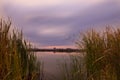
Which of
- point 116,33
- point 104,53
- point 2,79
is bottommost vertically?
point 2,79

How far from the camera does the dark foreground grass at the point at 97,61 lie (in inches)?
285

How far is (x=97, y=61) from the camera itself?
773 cm

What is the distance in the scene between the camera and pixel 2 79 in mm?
5418

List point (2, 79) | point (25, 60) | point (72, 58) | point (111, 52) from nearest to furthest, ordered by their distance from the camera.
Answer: point (2, 79) → point (111, 52) → point (25, 60) → point (72, 58)

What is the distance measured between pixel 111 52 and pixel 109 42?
0.32m

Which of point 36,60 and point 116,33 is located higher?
point 116,33

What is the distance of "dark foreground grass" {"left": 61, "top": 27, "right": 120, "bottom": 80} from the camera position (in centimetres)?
723

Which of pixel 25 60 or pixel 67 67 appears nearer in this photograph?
pixel 25 60

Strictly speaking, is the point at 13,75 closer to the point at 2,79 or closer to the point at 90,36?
the point at 2,79

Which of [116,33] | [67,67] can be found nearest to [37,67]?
[67,67]

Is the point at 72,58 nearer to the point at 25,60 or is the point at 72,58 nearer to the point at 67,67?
the point at 67,67

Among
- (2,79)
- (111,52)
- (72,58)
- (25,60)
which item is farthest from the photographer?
(72,58)

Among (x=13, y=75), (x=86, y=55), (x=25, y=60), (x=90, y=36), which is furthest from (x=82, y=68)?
(x=13, y=75)

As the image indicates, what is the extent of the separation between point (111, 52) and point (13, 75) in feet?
8.82
